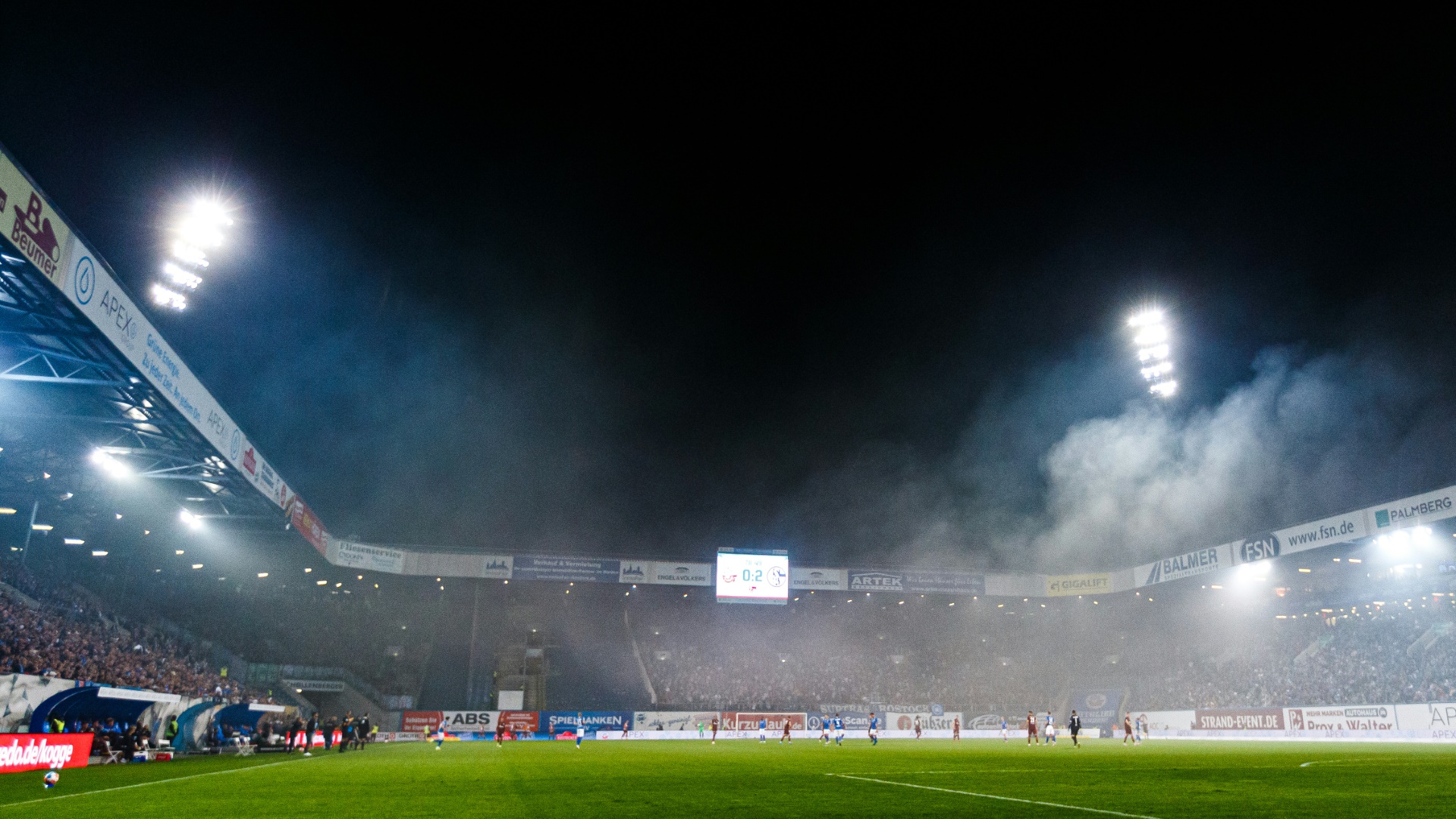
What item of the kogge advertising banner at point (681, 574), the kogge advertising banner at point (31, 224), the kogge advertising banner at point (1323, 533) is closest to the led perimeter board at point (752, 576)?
the kogge advertising banner at point (681, 574)

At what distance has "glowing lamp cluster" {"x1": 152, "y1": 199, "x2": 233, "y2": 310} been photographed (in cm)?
2908

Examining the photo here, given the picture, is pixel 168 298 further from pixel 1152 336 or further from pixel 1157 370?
pixel 1157 370

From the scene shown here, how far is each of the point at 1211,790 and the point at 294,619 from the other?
52.0 metres

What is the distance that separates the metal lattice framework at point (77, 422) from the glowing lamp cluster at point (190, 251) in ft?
20.4

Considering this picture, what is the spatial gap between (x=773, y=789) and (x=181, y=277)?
28547 mm

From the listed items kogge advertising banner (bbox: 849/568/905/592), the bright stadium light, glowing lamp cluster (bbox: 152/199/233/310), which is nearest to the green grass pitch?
glowing lamp cluster (bbox: 152/199/233/310)

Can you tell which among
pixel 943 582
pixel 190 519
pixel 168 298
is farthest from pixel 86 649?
pixel 943 582

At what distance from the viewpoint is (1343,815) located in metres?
8.12

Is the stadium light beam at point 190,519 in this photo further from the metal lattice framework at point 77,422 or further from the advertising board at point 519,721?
the advertising board at point 519,721

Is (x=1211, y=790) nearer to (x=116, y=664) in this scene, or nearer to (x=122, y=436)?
(x=122, y=436)

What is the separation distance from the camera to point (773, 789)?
1230cm

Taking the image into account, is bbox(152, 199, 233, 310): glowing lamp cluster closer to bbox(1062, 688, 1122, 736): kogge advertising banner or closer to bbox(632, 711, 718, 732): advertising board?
bbox(632, 711, 718, 732): advertising board

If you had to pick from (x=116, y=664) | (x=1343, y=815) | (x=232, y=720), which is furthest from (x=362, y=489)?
(x=1343, y=815)

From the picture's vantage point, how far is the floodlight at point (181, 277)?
2973 centimetres
